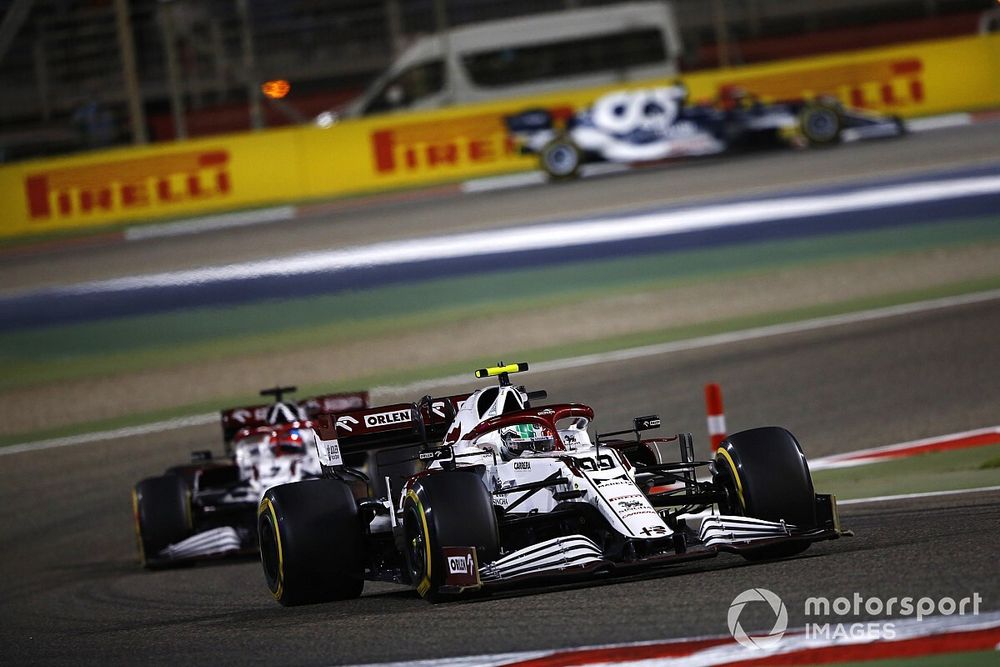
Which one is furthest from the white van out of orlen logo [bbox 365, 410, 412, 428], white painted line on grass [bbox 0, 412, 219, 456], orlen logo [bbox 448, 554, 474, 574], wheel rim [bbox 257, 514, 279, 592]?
orlen logo [bbox 448, 554, 474, 574]

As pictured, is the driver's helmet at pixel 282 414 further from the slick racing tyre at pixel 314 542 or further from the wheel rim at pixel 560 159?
the wheel rim at pixel 560 159

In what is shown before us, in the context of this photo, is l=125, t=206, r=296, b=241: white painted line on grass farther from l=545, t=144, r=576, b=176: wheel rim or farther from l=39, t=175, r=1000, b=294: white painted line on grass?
l=545, t=144, r=576, b=176: wheel rim

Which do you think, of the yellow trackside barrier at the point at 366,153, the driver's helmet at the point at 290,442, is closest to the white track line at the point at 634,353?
the driver's helmet at the point at 290,442

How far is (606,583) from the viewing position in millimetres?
7988

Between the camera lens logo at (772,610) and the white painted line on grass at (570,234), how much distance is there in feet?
53.9

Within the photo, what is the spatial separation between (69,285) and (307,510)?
16.4 metres

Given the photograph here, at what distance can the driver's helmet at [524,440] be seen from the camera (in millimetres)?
8453

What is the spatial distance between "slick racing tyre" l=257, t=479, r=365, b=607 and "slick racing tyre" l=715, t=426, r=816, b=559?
84.7 inches

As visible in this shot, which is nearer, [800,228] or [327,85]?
[800,228]

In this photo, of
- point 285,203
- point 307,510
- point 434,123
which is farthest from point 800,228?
point 307,510

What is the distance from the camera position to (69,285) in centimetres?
2392

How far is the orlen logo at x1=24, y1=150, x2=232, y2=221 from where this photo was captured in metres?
28.0

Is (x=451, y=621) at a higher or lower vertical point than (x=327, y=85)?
lower

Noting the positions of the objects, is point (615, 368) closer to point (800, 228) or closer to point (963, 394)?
point (963, 394)
